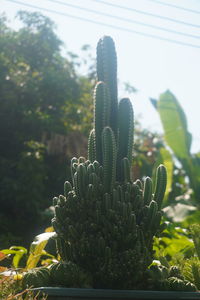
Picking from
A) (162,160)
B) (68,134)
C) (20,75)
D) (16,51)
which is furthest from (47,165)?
(162,160)

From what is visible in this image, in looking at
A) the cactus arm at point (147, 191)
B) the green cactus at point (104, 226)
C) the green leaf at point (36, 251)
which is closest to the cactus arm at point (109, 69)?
the green cactus at point (104, 226)

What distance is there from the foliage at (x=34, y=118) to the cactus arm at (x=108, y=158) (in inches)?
286

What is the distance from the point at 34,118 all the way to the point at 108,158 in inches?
413

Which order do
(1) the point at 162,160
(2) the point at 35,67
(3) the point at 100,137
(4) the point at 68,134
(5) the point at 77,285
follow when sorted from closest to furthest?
(5) the point at 77,285
(3) the point at 100,137
(1) the point at 162,160
(4) the point at 68,134
(2) the point at 35,67

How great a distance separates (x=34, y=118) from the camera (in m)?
14.0

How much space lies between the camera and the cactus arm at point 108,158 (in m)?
3.65

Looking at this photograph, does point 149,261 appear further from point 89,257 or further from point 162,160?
point 162,160

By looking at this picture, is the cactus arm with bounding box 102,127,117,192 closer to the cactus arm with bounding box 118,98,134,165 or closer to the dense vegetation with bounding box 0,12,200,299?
the cactus arm with bounding box 118,98,134,165

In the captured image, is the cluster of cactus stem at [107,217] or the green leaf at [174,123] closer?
the cluster of cactus stem at [107,217]

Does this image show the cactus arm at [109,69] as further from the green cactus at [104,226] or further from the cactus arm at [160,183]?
the cactus arm at [160,183]

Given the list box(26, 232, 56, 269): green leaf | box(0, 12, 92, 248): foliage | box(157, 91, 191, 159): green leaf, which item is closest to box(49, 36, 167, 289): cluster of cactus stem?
box(26, 232, 56, 269): green leaf

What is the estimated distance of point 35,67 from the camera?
626 inches

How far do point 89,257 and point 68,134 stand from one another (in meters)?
10.1

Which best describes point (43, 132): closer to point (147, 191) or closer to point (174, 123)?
point (174, 123)
